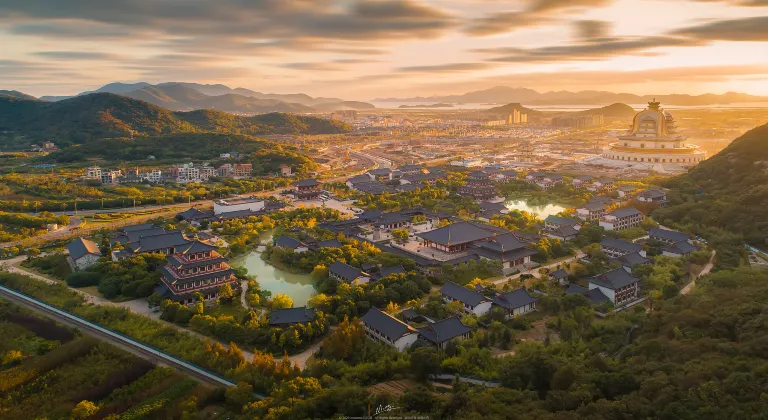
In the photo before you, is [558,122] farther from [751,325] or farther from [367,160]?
[751,325]

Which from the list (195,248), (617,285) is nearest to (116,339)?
(195,248)

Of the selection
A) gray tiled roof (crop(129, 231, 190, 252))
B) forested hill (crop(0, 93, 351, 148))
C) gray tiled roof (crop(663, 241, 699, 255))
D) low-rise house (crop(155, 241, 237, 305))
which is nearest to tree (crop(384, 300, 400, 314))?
low-rise house (crop(155, 241, 237, 305))

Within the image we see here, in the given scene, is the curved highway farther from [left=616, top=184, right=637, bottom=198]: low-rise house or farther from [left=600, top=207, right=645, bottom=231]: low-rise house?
[left=616, top=184, right=637, bottom=198]: low-rise house

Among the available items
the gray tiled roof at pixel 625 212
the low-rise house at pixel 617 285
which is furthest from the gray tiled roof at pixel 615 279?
the gray tiled roof at pixel 625 212

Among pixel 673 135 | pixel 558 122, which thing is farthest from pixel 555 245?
pixel 558 122

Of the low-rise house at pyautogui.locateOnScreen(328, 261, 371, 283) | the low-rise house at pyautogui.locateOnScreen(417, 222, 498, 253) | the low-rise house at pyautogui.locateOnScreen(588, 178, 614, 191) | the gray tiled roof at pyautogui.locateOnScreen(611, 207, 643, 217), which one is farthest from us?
the low-rise house at pyautogui.locateOnScreen(588, 178, 614, 191)

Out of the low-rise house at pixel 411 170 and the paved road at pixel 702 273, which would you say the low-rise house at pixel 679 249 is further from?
the low-rise house at pixel 411 170
